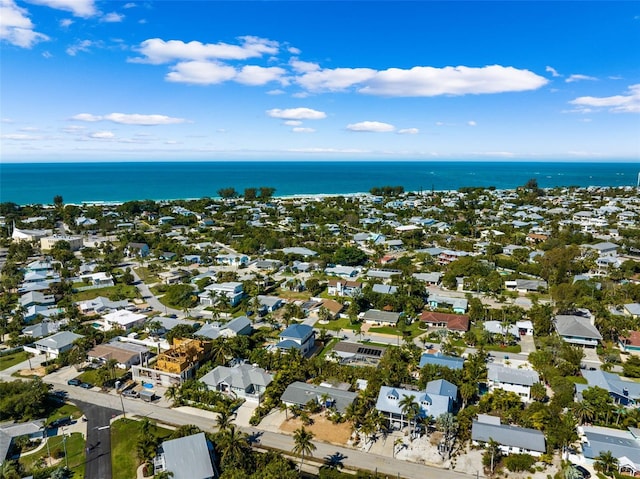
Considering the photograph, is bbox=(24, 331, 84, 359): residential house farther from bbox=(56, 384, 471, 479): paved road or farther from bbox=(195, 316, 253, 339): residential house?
bbox=(195, 316, 253, 339): residential house

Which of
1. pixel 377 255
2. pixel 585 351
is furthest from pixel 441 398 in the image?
pixel 377 255

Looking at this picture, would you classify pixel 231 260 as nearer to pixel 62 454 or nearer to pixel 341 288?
pixel 341 288

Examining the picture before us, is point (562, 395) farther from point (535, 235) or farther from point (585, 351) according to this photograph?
point (535, 235)

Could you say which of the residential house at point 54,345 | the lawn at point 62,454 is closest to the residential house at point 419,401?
the lawn at point 62,454

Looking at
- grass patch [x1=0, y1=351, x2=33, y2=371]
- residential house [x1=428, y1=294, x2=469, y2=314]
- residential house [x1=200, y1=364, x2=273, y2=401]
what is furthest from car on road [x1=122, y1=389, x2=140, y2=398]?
residential house [x1=428, y1=294, x2=469, y2=314]

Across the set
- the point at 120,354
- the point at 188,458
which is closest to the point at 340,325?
the point at 120,354
